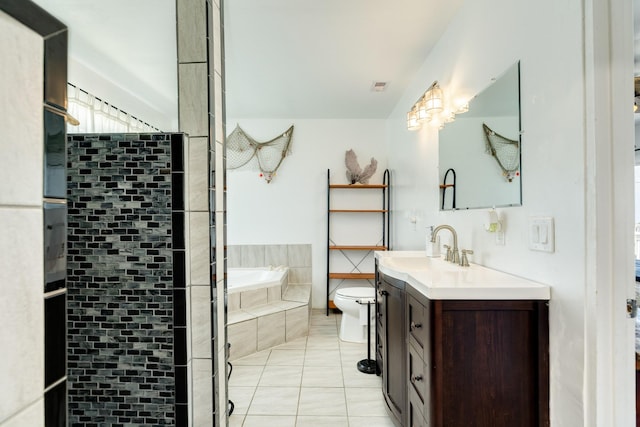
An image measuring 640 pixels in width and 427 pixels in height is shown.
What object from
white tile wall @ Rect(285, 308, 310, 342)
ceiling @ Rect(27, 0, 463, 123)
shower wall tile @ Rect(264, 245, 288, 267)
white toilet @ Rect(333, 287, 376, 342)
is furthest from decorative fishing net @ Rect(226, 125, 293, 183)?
white toilet @ Rect(333, 287, 376, 342)

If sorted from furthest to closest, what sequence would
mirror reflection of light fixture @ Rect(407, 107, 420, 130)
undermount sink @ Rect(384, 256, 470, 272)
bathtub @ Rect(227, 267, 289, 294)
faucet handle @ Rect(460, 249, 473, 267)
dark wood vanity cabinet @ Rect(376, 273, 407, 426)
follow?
bathtub @ Rect(227, 267, 289, 294) < mirror reflection of light fixture @ Rect(407, 107, 420, 130) < undermount sink @ Rect(384, 256, 470, 272) < faucet handle @ Rect(460, 249, 473, 267) < dark wood vanity cabinet @ Rect(376, 273, 407, 426)

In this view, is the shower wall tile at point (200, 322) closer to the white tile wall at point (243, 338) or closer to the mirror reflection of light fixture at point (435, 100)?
the white tile wall at point (243, 338)

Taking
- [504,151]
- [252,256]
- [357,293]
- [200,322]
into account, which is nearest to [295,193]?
[252,256]

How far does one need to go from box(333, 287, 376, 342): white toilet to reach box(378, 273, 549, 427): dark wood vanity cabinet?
1703mm

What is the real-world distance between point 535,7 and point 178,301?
1778 millimetres

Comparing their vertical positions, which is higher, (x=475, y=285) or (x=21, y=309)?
(x=21, y=309)

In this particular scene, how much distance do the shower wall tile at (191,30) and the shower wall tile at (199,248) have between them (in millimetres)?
548

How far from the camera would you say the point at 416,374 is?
139 cm

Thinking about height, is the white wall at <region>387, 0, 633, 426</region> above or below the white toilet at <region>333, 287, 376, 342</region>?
above

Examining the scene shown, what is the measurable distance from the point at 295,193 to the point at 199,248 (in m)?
3.07

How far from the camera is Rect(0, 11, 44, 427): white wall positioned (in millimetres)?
344

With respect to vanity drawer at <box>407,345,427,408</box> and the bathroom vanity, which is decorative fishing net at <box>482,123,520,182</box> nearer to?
the bathroom vanity

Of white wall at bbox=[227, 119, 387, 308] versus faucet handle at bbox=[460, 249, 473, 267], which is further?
white wall at bbox=[227, 119, 387, 308]

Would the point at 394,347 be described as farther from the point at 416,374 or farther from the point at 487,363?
the point at 487,363
